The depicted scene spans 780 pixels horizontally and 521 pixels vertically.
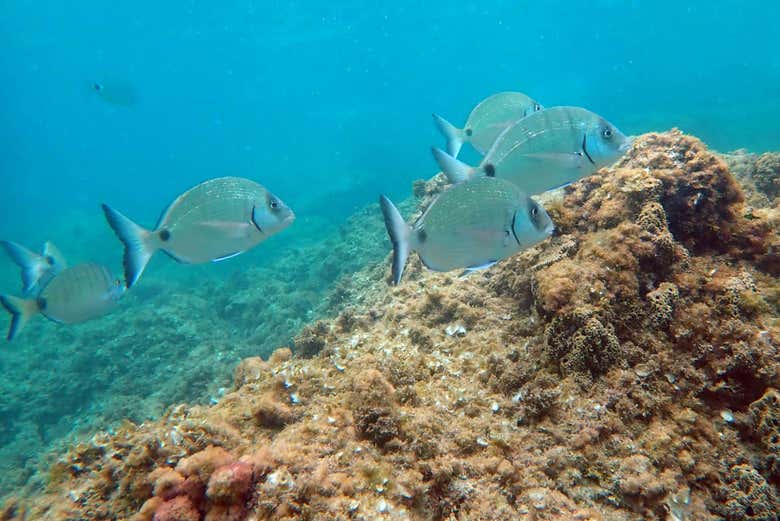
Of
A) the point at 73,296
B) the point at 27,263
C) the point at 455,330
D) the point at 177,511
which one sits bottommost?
the point at 177,511

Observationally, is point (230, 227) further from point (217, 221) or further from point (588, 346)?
point (588, 346)

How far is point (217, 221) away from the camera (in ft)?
10.5

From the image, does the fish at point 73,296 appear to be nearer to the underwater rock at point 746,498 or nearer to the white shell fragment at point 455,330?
the white shell fragment at point 455,330

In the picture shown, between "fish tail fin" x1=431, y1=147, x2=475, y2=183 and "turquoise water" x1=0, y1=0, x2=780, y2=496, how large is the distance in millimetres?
5932

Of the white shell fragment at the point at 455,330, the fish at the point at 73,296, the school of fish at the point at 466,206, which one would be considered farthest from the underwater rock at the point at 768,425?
the fish at the point at 73,296

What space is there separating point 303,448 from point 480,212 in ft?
5.77

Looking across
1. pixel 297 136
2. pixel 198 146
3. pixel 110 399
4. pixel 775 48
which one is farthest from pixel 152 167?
pixel 775 48

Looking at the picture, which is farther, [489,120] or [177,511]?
[489,120]

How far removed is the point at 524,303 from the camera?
3564 millimetres

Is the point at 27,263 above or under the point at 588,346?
above

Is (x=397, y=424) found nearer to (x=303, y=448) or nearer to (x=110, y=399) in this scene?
(x=303, y=448)

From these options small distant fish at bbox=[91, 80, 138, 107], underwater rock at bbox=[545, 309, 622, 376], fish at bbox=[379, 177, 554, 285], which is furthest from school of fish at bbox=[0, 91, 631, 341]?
small distant fish at bbox=[91, 80, 138, 107]

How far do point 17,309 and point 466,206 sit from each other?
18.0 ft

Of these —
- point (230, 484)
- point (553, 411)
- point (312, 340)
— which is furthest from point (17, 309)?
point (553, 411)
